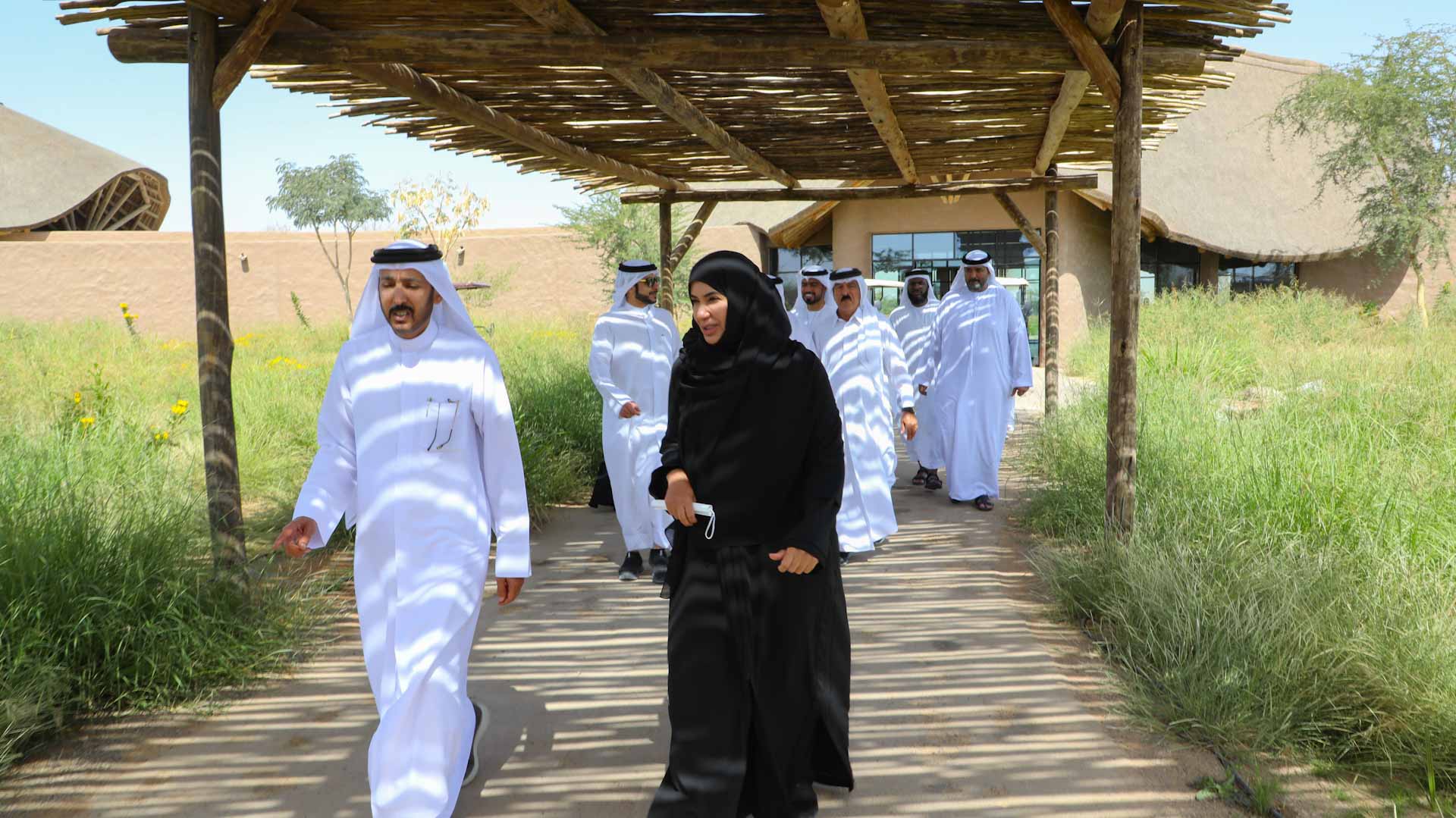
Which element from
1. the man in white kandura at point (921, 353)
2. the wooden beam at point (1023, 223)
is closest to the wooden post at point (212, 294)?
the man in white kandura at point (921, 353)

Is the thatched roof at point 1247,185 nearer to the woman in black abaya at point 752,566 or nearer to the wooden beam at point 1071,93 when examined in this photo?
the wooden beam at point 1071,93

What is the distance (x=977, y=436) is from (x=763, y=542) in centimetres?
490

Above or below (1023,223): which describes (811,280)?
below

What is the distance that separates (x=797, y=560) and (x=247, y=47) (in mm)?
3330

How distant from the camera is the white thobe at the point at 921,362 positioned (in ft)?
27.4

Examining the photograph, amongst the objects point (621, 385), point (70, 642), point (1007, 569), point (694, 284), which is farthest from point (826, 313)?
point (70, 642)

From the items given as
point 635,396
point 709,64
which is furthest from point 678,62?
point 635,396

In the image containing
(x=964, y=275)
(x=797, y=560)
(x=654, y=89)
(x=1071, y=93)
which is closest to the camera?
(x=797, y=560)

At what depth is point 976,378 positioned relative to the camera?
7.57 m

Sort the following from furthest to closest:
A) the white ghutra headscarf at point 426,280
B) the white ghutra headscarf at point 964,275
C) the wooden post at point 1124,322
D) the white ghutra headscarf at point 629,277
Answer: the white ghutra headscarf at point 964,275, the white ghutra headscarf at point 629,277, the wooden post at point 1124,322, the white ghutra headscarf at point 426,280

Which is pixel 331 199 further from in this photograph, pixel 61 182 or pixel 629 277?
pixel 629 277

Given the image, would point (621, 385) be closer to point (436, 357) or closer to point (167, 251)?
point (436, 357)

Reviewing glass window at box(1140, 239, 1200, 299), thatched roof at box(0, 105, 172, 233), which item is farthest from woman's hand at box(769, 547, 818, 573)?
thatched roof at box(0, 105, 172, 233)

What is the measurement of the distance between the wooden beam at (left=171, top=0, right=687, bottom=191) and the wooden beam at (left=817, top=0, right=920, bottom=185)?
2.18 meters
